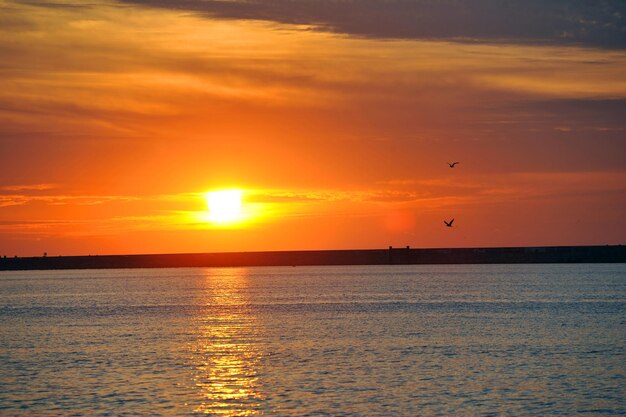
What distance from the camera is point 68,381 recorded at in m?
41.2

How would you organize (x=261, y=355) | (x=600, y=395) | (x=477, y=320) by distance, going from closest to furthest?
(x=600, y=395) < (x=261, y=355) < (x=477, y=320)

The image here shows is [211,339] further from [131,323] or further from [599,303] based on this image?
[599,303]

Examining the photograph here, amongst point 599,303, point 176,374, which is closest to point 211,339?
point 176,374

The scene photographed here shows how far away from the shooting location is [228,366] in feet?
151

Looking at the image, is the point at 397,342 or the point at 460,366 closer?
the point at 460,366

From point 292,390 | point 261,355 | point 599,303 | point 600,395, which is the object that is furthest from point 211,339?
point 599,303

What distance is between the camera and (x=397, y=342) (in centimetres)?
5634

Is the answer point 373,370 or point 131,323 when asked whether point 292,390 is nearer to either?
point 373,370

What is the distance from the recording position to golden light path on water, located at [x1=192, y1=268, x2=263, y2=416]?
35250 mm

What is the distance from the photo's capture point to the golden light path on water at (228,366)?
1388 inches

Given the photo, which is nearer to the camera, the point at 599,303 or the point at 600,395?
the point at 600,395

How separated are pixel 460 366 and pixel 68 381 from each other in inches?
710

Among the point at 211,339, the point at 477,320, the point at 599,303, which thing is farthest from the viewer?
the point at 599,303

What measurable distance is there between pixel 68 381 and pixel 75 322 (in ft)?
128
